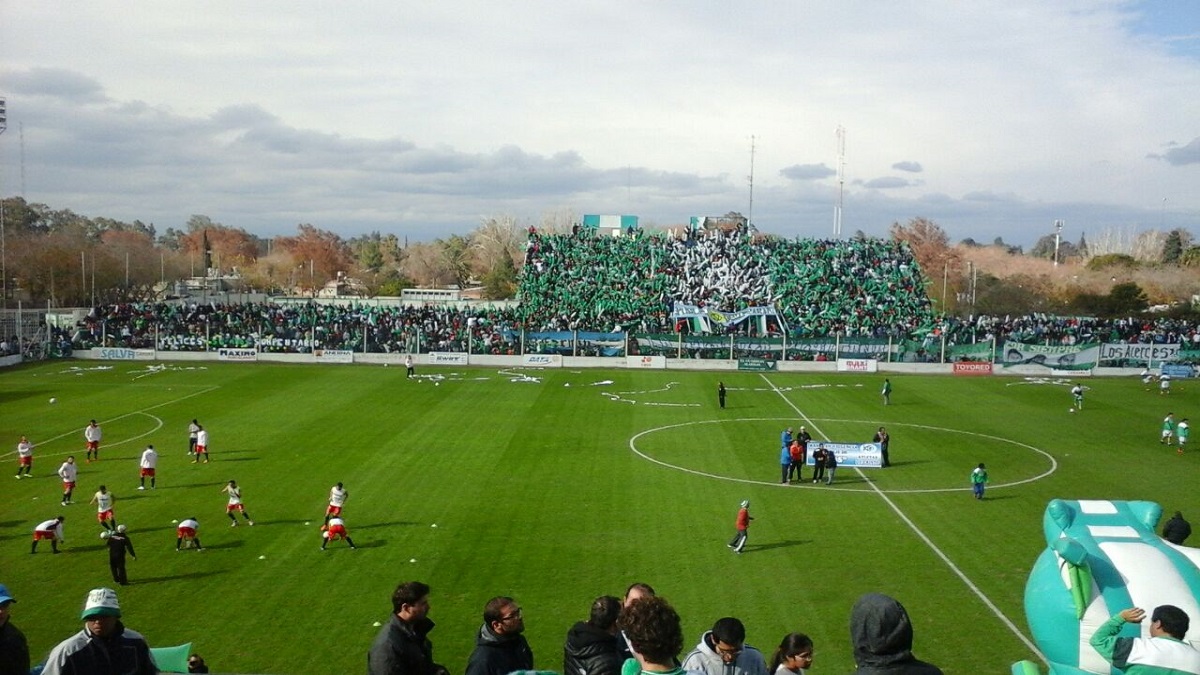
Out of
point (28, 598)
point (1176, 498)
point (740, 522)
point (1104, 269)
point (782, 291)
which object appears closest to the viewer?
point (28, 598)

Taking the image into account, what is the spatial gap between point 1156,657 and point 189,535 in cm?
1765

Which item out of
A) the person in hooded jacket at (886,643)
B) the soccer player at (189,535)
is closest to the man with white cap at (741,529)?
the soccer player at (189,535)

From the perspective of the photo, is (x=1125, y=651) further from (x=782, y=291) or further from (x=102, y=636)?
(x=782, y=291)

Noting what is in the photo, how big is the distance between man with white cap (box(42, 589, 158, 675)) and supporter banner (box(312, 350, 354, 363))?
155 feet

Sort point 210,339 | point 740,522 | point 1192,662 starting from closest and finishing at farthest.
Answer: point 1192,662 → point 740,522 → point 210,339

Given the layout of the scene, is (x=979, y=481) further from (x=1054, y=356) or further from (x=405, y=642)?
(x=1054, y=356)

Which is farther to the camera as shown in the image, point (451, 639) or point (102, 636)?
point (451, 639)

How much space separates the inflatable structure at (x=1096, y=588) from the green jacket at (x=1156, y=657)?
1371 mm

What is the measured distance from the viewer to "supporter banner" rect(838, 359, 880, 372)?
51.2 metres

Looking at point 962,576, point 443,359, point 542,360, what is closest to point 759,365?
point 542,360

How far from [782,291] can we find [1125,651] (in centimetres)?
5566

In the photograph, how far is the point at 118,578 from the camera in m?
16.5

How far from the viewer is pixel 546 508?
21.9m

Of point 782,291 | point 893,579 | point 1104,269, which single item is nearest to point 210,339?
point 782,291
